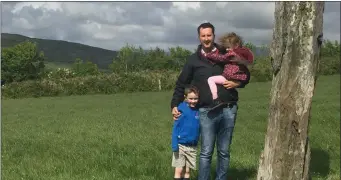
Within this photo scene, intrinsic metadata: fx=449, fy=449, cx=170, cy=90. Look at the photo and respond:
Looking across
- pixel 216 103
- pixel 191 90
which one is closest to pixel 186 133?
pixel 191 90

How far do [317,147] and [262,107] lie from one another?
966cm

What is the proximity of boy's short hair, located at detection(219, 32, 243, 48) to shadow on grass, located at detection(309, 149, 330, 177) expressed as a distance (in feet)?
10.6

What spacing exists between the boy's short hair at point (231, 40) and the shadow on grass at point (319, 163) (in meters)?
3.22

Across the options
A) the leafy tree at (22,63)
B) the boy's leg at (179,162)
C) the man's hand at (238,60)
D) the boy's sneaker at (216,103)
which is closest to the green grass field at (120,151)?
the boy's leg at (179,162)

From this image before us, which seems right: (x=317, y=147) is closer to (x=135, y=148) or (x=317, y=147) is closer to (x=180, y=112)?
(x=135, y=148)

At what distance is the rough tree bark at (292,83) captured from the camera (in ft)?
16.6

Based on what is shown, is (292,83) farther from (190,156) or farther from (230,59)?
(190,156)

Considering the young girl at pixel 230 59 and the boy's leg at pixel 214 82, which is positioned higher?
the young girl at pixel 230 59

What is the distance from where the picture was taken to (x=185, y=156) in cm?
653

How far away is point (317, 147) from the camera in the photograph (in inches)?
393

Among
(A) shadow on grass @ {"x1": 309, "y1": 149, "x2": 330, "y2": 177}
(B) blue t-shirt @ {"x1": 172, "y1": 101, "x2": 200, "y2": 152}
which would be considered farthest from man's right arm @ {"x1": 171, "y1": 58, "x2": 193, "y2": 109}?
(A) shadow on grass @ {"x1": 309, "y1": 149, "x2": 330, "y2": 177}

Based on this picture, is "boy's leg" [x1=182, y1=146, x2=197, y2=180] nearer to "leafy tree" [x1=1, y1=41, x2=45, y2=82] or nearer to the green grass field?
the green grass field

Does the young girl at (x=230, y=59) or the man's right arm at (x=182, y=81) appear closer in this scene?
the young girl at (x=230, y=59)

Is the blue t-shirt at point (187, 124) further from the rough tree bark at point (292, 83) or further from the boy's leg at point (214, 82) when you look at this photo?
the rough tree bark at point (292, 83)
